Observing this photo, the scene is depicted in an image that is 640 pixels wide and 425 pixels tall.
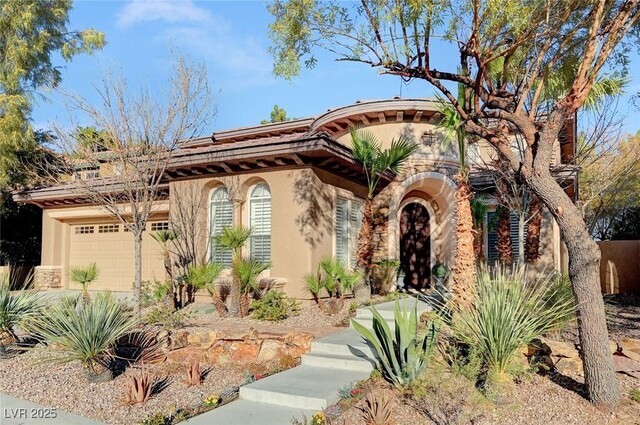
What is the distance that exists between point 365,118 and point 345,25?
22.6 feet

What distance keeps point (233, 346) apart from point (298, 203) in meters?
4.46

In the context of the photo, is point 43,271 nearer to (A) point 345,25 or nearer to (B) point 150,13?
(B) point 150,13

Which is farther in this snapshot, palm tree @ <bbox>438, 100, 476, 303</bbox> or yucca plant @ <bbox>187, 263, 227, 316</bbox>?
yucca plant @ <bbox>187, 263, 227, 316</bbox>

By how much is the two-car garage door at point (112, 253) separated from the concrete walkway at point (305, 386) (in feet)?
32.4

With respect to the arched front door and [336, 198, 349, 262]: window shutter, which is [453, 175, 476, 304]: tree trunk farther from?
the arched front door

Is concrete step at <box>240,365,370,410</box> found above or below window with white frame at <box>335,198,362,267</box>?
below

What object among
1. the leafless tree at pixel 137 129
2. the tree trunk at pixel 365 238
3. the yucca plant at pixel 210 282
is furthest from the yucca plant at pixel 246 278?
the tree trunk at pixel 365 238

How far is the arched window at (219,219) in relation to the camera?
526 inches

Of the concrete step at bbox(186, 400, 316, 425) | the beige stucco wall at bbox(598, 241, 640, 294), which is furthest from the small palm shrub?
the beige stucco wall at bbox(598, 241, 640, 294)

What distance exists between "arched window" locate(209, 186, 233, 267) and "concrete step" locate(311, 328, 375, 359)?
226 inches

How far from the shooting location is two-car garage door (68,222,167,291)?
16.4 metres

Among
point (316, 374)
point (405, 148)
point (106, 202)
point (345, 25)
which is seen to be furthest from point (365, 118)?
point (316, 374)

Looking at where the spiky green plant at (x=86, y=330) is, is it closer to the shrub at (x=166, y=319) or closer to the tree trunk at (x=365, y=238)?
the shrub at (x=166, y=319)

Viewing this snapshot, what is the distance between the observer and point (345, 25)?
8.47 m
